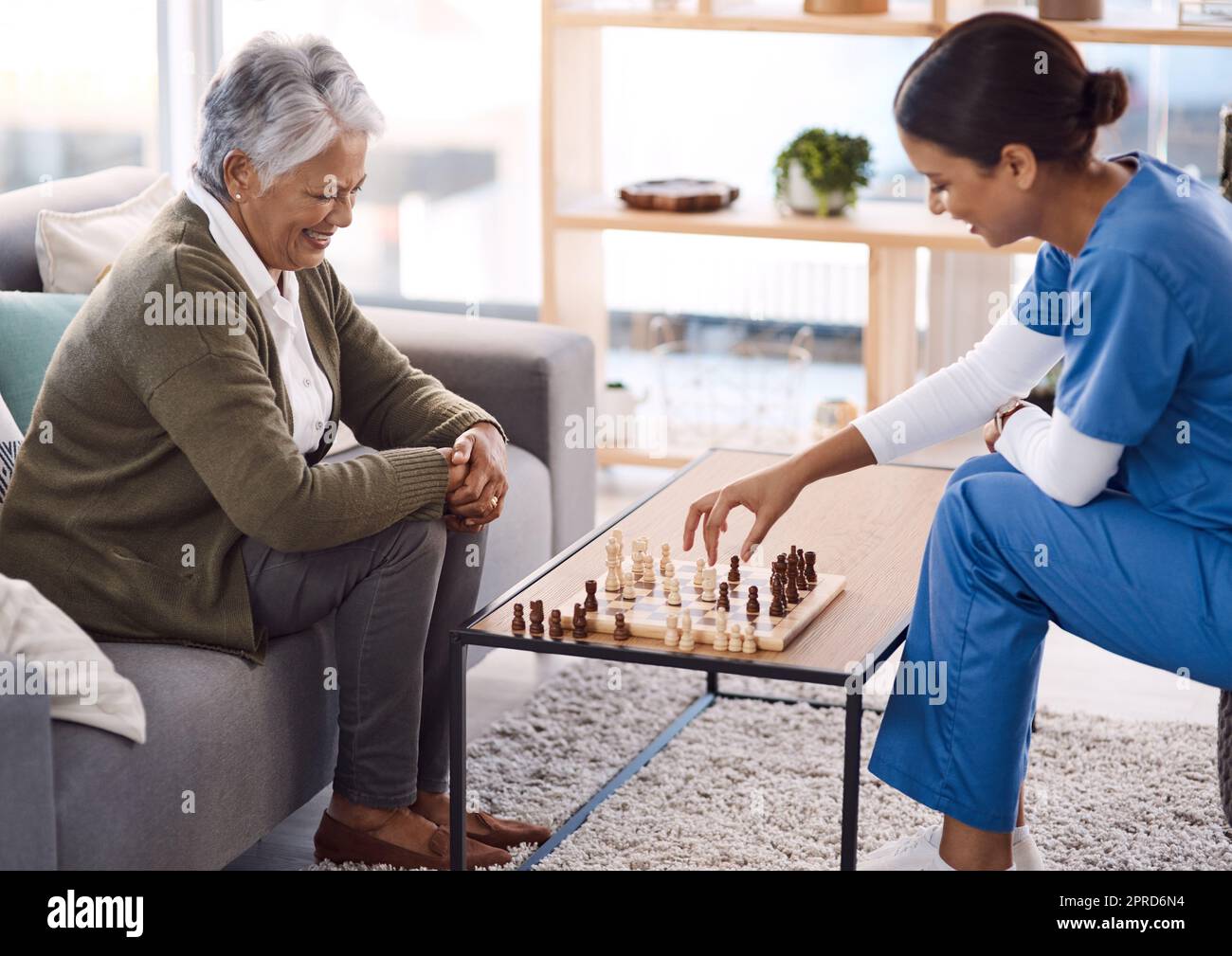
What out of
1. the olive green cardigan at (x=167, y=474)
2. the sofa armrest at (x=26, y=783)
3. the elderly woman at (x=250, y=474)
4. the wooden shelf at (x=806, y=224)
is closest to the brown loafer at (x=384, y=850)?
the elderly woman at (x=250, y=474)

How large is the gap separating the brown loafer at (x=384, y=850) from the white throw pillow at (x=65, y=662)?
428 millimetres

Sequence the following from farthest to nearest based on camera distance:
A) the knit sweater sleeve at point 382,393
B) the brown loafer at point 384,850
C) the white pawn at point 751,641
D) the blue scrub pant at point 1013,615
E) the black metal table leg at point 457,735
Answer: the knit sweater sleeve at point 382,393 → the brown loafer at point 384,850 → the black metal table leg at point 457,735 → the white pawn at point 751,641 → the blue scrub pant at point 1013,615

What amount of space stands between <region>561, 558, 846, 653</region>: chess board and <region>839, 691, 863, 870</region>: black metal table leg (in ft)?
0.38

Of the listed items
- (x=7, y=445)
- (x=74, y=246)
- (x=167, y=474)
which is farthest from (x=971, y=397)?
(x=74, y=246)

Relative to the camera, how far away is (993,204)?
65.8 inches

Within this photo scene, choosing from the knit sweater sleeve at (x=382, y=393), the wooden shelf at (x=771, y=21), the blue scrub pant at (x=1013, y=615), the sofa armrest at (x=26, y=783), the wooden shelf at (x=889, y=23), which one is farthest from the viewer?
the wooden shelf at (x=771, y=21)

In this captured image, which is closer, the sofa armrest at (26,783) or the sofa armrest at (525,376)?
the sofa armrest at (26,783)

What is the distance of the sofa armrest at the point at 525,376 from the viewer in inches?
106

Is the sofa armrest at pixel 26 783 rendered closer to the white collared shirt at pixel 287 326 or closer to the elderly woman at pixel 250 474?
the elderly woman at pixel 250 474

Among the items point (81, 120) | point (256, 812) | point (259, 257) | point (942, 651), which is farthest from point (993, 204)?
point (81, 120)

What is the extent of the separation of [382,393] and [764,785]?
77 cm

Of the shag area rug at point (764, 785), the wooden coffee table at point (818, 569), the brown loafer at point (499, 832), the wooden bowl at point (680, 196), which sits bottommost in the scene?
the shag area rug at point (764, 785)

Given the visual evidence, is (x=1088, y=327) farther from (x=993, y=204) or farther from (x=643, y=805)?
(x=643, y=805)

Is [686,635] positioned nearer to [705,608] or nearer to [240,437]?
[705,608]
